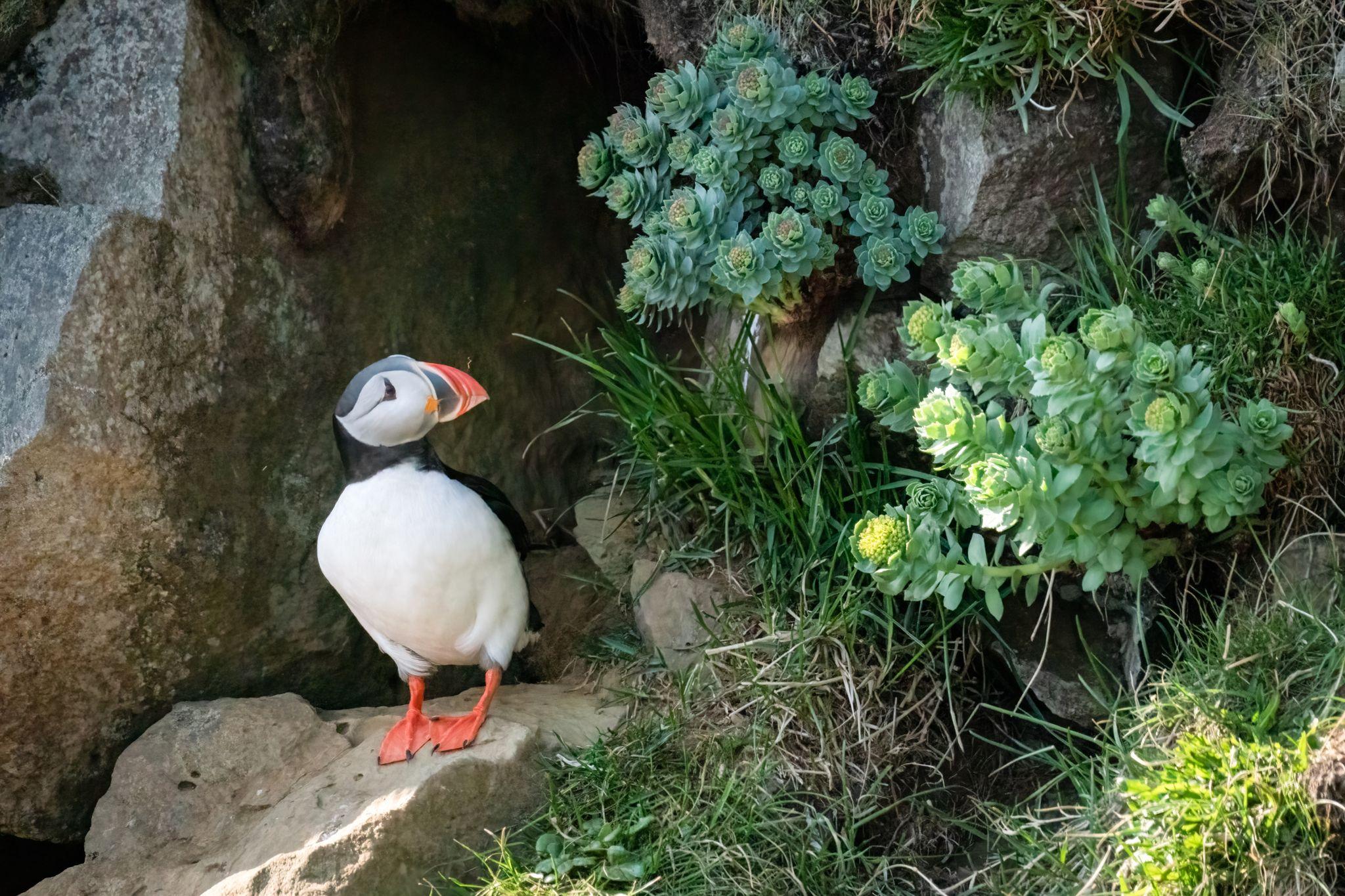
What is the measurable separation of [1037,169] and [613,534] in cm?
171

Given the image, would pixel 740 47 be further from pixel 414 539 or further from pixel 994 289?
pixel 414 539

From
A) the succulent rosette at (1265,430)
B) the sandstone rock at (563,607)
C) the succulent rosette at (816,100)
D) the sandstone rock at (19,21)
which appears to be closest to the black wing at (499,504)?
the sandstone rock at (563,607)

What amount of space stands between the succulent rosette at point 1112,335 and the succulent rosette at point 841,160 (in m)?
0.84

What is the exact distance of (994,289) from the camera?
2760 millimetres

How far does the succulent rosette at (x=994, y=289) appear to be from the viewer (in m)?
2.74

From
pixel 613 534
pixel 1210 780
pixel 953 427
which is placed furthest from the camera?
pixel 613 534

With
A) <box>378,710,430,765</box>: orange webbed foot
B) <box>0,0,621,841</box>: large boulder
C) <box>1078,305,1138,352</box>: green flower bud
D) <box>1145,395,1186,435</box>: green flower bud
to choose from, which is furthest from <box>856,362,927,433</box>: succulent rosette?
<box>0,0,621,841</box>: large boulder

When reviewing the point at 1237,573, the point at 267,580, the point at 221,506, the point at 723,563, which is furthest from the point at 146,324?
the point at 1237,573

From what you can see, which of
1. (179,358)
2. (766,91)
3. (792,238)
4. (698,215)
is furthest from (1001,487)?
(179,358)

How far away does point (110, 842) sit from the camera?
3.17m

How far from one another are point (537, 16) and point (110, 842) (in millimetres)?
2891

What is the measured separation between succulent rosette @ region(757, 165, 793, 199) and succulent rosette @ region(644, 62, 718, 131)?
0.86 ft

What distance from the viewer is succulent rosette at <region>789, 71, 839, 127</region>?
312 centimetres

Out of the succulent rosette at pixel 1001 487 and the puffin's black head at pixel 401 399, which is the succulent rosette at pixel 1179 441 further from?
the puffin's black head at pixel 401 399
